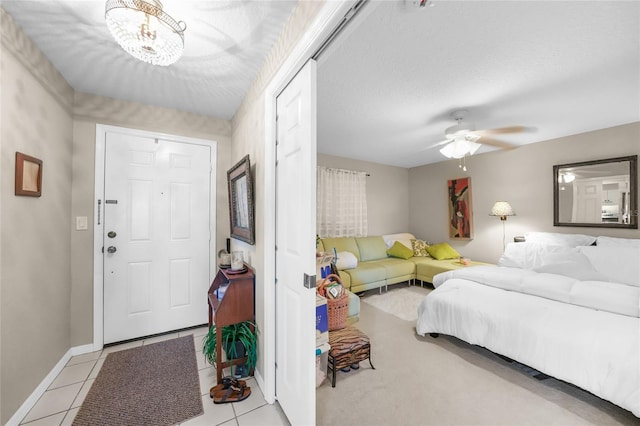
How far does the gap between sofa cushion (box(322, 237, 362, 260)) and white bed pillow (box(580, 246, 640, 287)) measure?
2.90m

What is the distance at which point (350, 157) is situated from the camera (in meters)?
4.80

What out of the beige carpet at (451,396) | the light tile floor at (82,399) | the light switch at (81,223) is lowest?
the beige carpet at (451,396)

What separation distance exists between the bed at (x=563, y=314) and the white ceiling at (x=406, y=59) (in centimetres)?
172

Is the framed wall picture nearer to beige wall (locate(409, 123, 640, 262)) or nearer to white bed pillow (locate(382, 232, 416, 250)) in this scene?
beige wall (locate(409, 123, 640, 262))

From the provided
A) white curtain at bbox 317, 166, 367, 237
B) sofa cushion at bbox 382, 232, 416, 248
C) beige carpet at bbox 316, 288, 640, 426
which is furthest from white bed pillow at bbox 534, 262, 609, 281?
white curtain at bbox 317, 166, 367, 237

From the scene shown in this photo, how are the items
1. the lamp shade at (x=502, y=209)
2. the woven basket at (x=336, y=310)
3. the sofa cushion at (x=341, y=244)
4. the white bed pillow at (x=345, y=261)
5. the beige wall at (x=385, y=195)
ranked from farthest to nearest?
the beige wall at (x=385, y=195)
the sofa cushion at (x=341, y=244)
the lamp shade at (x=502, y=209)
the white bed pillow at (x=345, y=261)
the woven basket at (x=336, y=310)

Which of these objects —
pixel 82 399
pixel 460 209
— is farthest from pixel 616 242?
pixel 82 399

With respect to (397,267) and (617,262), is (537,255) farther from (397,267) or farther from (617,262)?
(397,267)

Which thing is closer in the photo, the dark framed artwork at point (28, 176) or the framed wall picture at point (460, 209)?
the dark framed artwork at point (28, 176)

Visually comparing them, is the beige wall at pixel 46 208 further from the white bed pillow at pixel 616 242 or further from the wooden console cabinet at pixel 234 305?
the white bed pillow at pixel 616 242

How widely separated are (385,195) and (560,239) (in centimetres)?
288

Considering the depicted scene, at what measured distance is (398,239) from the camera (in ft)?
17.0

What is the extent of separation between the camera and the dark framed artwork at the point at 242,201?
190cm

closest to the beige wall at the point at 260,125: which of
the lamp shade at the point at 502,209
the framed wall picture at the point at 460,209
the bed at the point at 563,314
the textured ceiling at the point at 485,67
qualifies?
the textured ceiling at the point at 485,67
